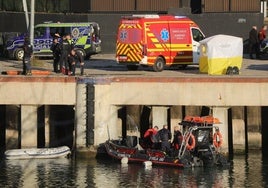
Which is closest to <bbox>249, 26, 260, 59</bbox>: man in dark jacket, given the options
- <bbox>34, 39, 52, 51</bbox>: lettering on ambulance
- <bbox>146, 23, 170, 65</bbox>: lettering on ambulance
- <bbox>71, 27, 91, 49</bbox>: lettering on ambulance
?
<bbox>146, 23, 170, 65</bbox>: lettering on ambulance

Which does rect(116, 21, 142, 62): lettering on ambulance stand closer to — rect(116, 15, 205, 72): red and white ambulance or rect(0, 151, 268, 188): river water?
rect(116, 15, 205, 72): red and white ambulance

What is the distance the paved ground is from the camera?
42969 millimetres

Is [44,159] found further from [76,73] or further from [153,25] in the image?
[153,25]

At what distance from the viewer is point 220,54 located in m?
42.4

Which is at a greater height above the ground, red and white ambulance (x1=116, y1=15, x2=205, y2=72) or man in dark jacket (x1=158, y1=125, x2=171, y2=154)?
red and white ambulance (x1=116, y1=15, x2=205, y2=72)

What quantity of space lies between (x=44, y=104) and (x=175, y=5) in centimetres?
2164

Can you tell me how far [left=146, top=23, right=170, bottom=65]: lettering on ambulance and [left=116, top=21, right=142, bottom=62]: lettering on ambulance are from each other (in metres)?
0.42

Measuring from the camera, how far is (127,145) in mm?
37656

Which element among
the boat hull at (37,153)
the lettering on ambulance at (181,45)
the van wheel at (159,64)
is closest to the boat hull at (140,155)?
the boat hull at (37,153)

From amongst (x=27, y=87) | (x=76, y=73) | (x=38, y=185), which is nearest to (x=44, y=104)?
(x=27, y=87)

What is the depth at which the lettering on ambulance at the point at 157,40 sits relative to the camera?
43.9 metres

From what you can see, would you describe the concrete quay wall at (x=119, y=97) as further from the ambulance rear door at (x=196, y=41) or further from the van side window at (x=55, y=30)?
the van side window at (x=55, y=30)

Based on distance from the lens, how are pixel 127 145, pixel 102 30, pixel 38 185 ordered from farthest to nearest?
pixel 102 30, pixel 127 145, pixel 38 185

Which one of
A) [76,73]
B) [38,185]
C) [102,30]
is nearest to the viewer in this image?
[38,185]
